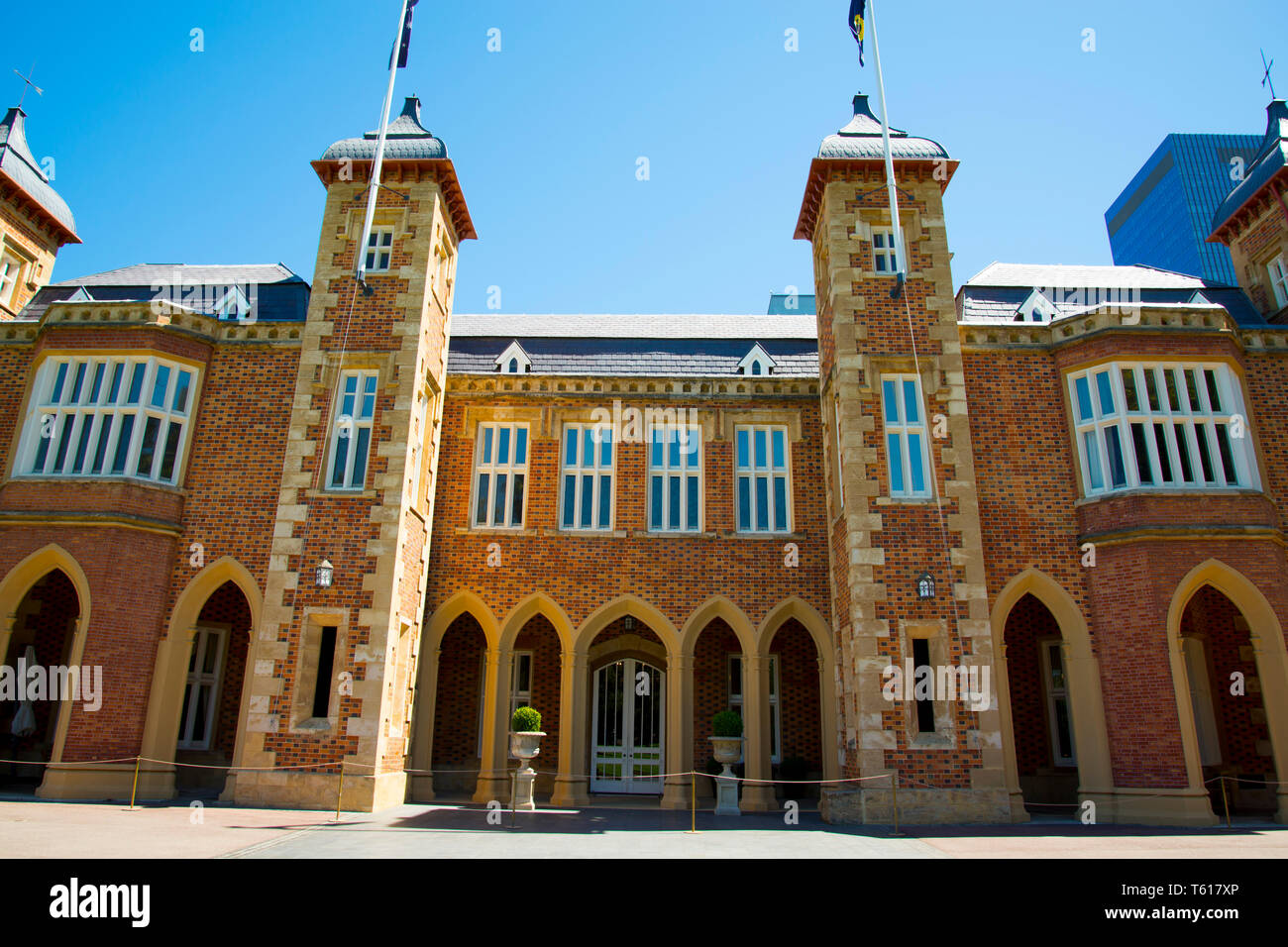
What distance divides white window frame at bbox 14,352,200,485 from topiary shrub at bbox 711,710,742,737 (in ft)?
38.2

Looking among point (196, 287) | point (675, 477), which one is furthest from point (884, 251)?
point (196, 287)

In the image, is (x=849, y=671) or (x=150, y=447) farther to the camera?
(x=150, y=447)

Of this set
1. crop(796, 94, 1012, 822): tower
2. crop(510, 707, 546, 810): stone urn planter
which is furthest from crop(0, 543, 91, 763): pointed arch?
crop(796, 94, 1012, 822): tower

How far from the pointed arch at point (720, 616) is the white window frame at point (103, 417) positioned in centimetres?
1079

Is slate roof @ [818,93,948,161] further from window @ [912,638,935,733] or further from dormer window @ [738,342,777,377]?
window @ [912,638,935,733]

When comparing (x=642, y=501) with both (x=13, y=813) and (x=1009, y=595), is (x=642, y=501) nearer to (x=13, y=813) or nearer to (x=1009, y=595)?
(x=1009, y=595)

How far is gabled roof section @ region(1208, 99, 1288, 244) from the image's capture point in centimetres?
1834

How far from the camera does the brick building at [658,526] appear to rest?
14.6m

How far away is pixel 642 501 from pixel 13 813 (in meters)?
11.9

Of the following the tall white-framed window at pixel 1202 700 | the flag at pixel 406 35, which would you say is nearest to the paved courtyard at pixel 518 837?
the tall white-framed window at pixel 1202 700

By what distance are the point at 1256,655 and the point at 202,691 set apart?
20892 millimetres

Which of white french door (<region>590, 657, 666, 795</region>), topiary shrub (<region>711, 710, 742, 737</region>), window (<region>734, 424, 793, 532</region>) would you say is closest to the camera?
topiary shrub (<region>711, 710, 742, 737</region>)

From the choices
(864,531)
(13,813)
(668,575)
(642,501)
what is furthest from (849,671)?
(13,813)

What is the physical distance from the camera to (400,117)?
1938 cm
